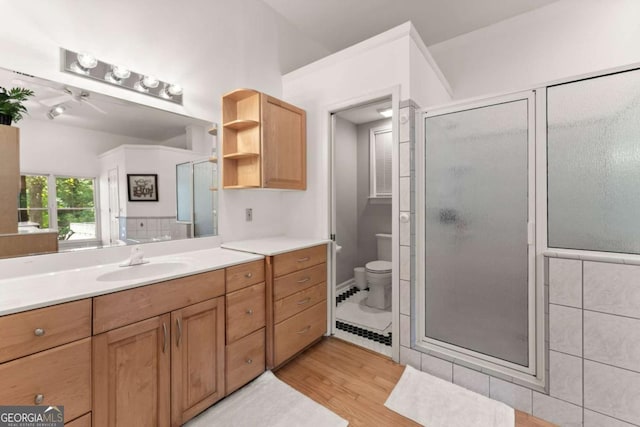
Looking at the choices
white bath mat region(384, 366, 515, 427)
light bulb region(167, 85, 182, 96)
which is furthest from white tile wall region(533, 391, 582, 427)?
light bulb region(167, 85, 182, 96)

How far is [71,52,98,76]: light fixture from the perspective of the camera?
1.52 meters

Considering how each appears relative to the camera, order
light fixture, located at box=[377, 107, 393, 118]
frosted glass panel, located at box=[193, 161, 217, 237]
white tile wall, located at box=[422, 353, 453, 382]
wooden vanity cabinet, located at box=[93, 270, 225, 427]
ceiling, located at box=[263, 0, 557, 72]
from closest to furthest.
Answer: wooden vanity cabinet, located at box=[93, 270, 225, 427] → white tile wall, located at box=[422, 353, 453, 382] → frosted glass panel, located at box=[193, 161, 217, 237] → ceiling, located at box=[263, 0, 557, 72] → light fixture, located at box=[377, 107, 393, 118]

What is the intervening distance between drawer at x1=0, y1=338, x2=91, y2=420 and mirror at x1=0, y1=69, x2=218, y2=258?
0.67 m

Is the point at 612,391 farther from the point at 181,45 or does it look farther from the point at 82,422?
the point at 181,45

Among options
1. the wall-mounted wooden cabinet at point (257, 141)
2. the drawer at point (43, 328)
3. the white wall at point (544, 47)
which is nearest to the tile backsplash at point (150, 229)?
the wall-mounted wooden cabinet at point (257, 141)

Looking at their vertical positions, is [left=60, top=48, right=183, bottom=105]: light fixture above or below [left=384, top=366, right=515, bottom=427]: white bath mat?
above

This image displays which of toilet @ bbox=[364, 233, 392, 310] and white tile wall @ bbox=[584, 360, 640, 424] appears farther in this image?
toilet @ bbox=[364, 233, 392, 310]

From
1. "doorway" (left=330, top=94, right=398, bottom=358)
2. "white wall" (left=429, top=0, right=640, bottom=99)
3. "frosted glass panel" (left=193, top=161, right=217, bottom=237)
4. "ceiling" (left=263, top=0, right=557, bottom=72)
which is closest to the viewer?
"frosted glass panel" (left=193, top=161, right=217, bottom=237)

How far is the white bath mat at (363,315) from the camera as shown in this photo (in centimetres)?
270

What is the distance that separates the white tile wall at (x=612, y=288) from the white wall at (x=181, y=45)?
2.36 metres

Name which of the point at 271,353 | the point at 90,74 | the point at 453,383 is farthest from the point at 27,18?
the point at 453,383

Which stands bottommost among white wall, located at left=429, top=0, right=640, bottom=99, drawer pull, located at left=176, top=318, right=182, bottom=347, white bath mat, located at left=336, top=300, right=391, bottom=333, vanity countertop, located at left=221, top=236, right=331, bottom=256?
white bath mat, located at left=336, top=300, right=391, bottom=333

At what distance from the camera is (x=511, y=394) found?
5.35 ft

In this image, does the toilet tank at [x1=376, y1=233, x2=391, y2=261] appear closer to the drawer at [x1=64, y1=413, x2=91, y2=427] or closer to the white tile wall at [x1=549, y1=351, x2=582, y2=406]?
the white tile wall at [x1=549, y1=351, x2=582, y2=406]
